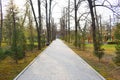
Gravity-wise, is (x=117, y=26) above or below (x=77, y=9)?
below

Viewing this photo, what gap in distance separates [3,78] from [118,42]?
643 cm

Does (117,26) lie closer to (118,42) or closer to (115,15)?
(118,42)

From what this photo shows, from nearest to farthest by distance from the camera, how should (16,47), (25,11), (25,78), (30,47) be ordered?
(25,78) < (16,47) < (30,47) < (25,11)

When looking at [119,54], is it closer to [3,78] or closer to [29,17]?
[3,78]

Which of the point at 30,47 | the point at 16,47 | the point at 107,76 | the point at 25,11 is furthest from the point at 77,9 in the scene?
the point at 107,76

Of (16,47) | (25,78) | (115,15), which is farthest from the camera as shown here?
(115,15)

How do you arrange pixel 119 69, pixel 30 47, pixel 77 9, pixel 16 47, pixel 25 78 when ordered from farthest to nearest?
pixel 77 9 < pixel 30 47 < pixel 16 47 < pixel 119 69 < pixel 25 78

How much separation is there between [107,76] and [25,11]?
40000 mm

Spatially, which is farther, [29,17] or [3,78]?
[29,17]

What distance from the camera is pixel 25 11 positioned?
1978 inches

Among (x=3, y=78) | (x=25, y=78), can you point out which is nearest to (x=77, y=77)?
(x=25, y=78)

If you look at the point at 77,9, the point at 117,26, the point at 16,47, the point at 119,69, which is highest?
the point at 77,9

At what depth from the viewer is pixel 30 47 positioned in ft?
95.8

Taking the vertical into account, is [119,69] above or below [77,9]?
below
